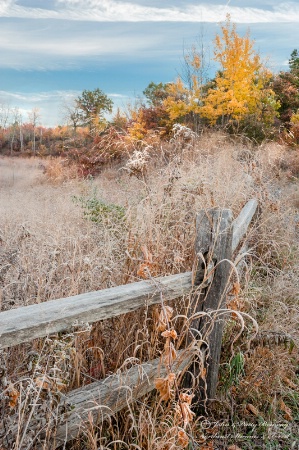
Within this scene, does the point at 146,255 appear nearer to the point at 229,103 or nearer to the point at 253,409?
the point at 253,409

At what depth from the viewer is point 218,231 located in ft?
8.29

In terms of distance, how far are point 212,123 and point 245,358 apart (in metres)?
15.2

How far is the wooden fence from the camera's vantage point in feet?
5.24

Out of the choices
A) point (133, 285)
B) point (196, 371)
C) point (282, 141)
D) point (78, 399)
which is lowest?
point (282, 141)

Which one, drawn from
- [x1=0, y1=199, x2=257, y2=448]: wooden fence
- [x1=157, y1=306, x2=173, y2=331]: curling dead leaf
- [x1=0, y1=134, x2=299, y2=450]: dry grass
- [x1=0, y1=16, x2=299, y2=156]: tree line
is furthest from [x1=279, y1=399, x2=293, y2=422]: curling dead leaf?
[x1=0, y1=16, x2=299, y2=156]: tree line

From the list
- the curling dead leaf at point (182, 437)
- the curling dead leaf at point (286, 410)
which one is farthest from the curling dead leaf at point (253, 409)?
the curling dead leaf at point (182, 437)

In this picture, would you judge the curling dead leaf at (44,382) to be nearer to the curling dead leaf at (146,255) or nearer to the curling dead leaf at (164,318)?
the curling dead leaf at (164,318)

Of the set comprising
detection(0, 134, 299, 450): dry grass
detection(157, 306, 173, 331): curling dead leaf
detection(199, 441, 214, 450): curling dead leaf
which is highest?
detection(157, 306, 173, 331): curling dead leaf

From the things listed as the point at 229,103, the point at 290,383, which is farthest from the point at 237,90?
the point at 290,383

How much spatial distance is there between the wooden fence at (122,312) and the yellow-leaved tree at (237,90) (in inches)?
574

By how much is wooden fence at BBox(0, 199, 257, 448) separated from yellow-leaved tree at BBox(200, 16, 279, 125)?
14590 mm

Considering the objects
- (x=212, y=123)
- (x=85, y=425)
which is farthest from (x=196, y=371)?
(x=212, y=123)

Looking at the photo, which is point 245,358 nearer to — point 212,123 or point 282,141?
point 282,141

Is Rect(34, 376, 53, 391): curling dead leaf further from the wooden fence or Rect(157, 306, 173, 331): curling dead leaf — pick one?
Rect(157, 306, 173, 331): curling dead leaf
